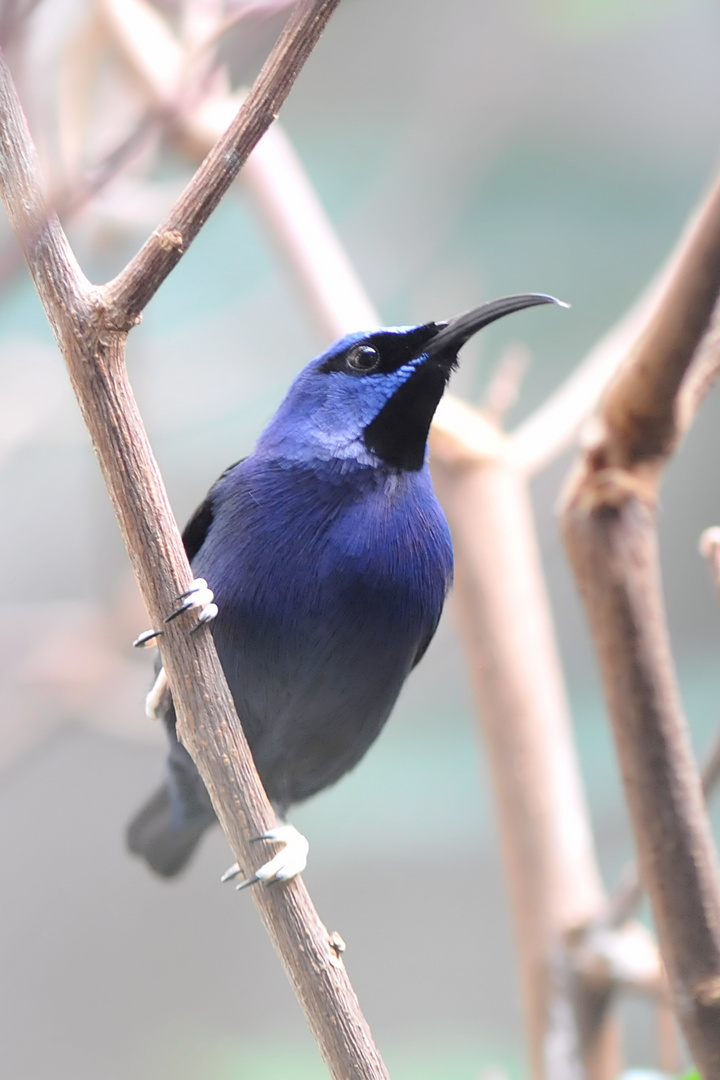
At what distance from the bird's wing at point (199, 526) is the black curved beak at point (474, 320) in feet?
1.17

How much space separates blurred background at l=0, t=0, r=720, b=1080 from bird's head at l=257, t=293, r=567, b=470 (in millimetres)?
1042

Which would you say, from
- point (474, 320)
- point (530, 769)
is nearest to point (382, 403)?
point (474, 320)

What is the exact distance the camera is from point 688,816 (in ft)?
4.25

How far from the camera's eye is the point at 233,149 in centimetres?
90

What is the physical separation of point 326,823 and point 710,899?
5.85ft

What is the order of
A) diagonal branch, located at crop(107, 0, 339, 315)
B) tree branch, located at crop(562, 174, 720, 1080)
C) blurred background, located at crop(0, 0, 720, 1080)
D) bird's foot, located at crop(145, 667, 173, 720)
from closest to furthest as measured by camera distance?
diagonal branch, located at crop(107, 0, 339, 315)
tree branch, located at crop(562, 174, 720, 1080)
bird's foot, located at crop(145, 667, 173, 720)
blurred background, located at crop(0, 0, 720, 1080)

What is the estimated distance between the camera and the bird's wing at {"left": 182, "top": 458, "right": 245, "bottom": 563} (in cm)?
147

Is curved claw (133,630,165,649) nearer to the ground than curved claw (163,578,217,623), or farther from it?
farther from it

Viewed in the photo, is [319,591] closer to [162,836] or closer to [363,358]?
[363,358]

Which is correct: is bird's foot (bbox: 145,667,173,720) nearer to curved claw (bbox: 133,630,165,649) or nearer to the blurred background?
curved claw (bbox: 133,630,165,649)

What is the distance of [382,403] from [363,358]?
83mm

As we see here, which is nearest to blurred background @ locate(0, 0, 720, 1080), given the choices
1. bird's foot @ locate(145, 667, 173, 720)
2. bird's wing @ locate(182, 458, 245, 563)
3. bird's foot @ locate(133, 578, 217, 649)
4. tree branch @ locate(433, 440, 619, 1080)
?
tree branch @ locate(433, 440, 619, 1080)

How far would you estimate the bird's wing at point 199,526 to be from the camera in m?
1.47

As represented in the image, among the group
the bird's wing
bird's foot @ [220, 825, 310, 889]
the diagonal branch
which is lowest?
bird's foot @ [220, 825, 310, 889]
